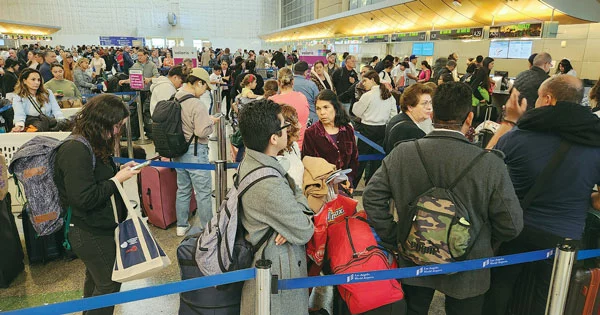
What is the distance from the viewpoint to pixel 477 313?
223cm

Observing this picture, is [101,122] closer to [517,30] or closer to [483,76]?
[483,76]

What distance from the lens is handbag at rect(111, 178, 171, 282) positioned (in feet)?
7.27

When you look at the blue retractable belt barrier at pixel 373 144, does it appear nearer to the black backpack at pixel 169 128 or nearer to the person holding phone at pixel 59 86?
the black backpack at pixel 169 128

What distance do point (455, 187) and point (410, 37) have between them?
17.0 meters

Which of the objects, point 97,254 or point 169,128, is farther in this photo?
point 169,128

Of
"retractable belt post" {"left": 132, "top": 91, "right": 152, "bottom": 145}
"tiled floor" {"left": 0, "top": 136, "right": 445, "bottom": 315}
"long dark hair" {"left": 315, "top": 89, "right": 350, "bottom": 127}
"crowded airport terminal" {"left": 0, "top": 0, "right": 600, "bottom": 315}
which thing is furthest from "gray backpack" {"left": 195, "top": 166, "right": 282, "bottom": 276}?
"retractable belt post" {"left": 132, "top": 91, "right": 152, "bottom": 145}

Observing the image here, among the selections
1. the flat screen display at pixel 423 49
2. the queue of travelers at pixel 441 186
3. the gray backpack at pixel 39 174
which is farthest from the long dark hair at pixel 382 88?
the flat screen display at pixel 423 49

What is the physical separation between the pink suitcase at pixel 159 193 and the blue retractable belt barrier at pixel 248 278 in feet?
9.34

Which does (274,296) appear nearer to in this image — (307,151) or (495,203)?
(495,203)

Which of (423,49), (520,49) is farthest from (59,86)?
(423,49)

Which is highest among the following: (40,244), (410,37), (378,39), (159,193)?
(378,39)

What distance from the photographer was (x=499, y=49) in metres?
12.6

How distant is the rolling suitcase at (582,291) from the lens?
2.27 metres

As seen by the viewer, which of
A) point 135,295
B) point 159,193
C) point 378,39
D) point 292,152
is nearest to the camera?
point 135,295
